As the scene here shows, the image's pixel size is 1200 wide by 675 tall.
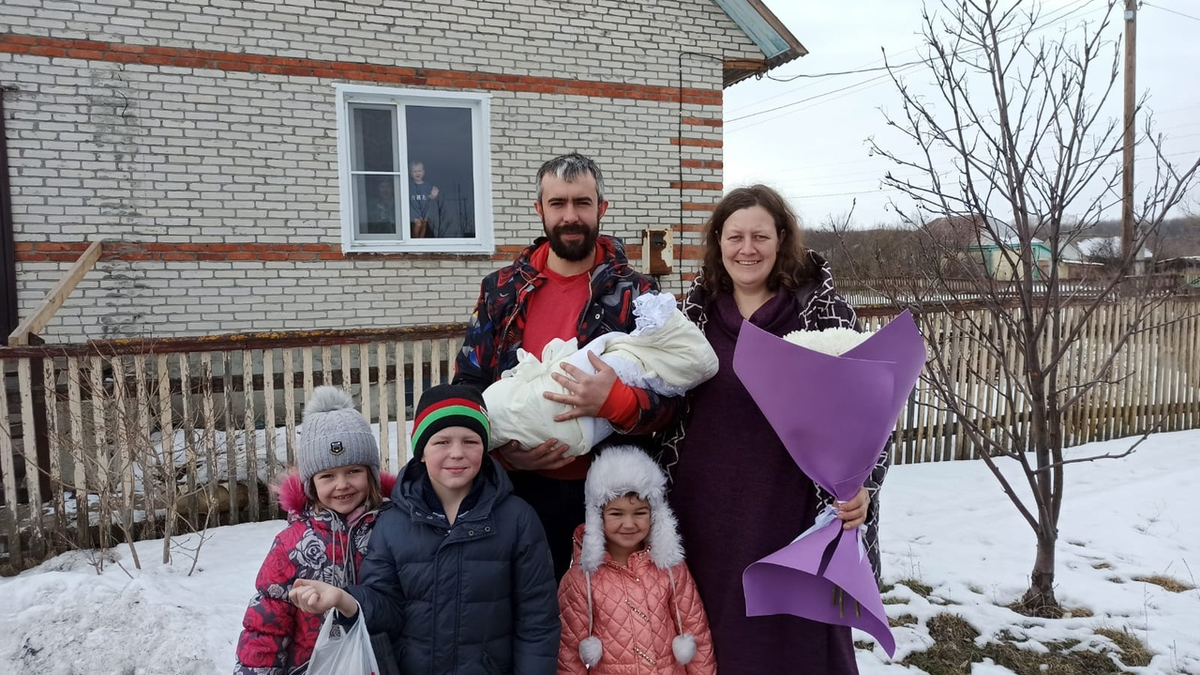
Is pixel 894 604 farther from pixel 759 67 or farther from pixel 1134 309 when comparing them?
pixel 759 67

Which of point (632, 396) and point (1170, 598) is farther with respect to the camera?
point (1170, 598)

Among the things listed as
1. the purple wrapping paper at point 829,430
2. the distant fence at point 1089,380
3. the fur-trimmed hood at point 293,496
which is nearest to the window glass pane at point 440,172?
the distant fence at point 1089,380

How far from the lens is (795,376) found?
5.41ft

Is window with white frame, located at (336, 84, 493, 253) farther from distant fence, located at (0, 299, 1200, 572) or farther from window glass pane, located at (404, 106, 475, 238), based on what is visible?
distant fence, located at (0, 299, 1200, 572)

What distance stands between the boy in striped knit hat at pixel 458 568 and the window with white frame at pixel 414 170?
5.32 m

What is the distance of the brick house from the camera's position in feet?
19.0

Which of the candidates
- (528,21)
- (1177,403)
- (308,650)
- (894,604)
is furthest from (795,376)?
(1177,403)

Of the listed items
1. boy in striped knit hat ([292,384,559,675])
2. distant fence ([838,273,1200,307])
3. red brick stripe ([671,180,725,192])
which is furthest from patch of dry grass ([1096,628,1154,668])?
red brick stripe ([671,180,725,192])

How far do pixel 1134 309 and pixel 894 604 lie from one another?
5136mm

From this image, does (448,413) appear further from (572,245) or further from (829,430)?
(829,430)

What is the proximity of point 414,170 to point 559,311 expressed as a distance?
5239mm

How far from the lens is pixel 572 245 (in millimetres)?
2061

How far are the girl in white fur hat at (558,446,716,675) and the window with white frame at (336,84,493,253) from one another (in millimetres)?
5346

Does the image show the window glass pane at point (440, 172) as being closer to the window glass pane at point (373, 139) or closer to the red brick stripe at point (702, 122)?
the window glass pane at point (373, 139)
